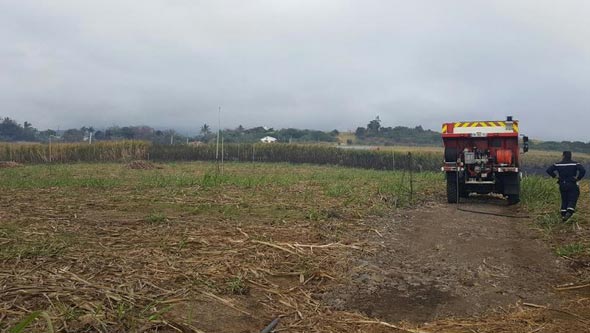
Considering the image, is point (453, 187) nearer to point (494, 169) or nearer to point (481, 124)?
point (494, 169)

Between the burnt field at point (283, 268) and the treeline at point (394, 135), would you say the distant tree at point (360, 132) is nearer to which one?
the treeline at point (394, 135)

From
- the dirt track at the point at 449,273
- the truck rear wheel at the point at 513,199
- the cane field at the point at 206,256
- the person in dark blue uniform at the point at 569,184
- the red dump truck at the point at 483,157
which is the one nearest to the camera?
the cane field at the point at 206,256

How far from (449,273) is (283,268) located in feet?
7.26

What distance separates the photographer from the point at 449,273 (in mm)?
6082

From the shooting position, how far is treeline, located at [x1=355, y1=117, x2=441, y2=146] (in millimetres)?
68625

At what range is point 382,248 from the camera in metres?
7.30

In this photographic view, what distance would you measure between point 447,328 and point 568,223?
617 cm

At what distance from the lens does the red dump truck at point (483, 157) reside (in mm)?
12266

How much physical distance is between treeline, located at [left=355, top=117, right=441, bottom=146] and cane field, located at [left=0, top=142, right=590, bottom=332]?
56.4 m

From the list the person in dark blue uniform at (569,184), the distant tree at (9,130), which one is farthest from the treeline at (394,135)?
the person in dark blue uniform at (569,184)

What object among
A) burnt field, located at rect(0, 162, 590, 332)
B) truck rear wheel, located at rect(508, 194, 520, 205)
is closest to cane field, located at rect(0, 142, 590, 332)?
burnt field, located at rect(0, 162, 590, 332)

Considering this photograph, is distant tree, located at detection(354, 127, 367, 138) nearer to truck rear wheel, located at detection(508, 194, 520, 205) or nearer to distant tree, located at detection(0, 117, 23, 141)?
distant tree, located at detection(0, 117, 23, 141)

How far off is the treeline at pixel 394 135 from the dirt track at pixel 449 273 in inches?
2338

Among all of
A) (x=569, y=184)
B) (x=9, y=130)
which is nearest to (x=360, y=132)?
(x=9, y=130)
